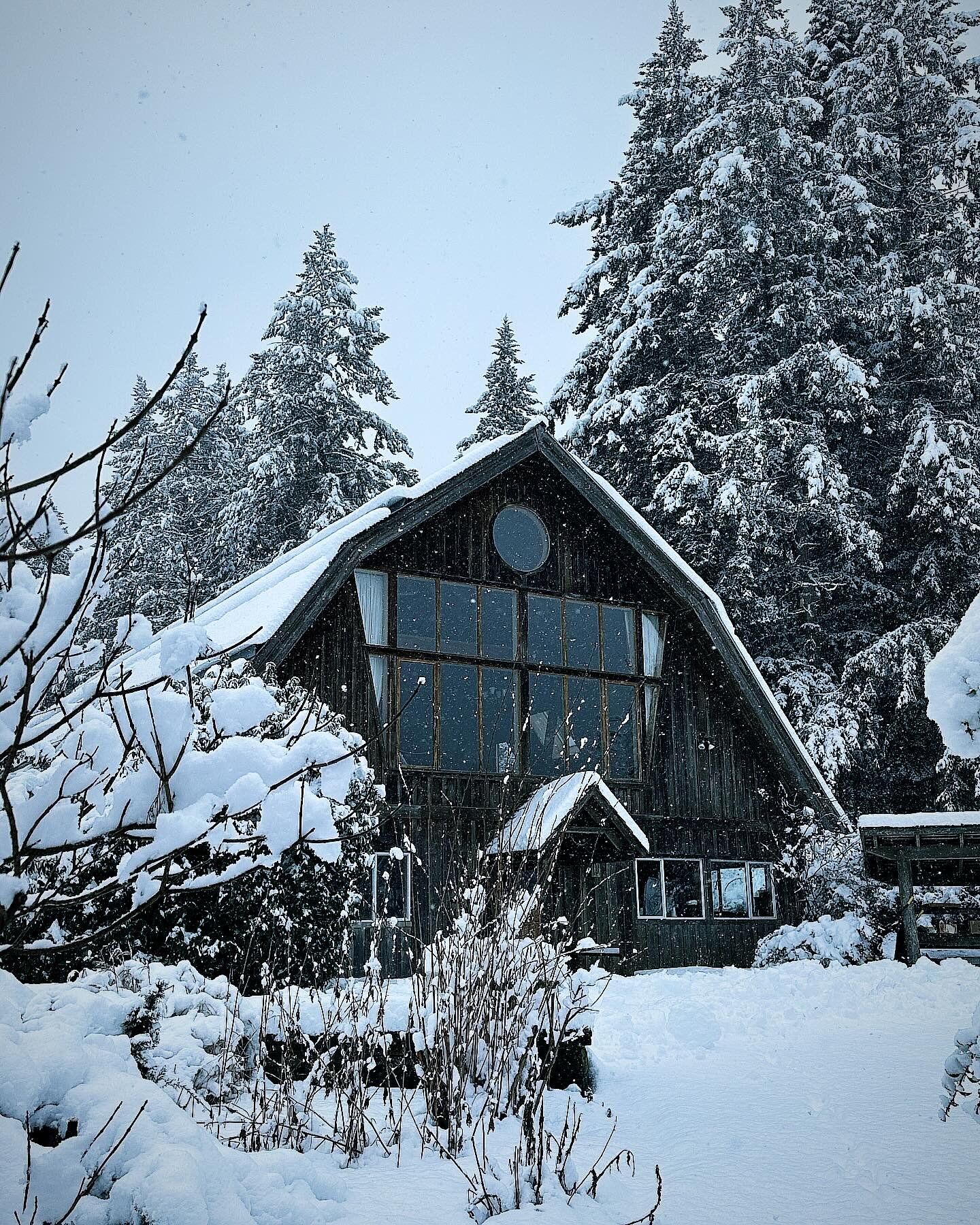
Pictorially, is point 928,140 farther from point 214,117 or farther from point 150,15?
point 150,15

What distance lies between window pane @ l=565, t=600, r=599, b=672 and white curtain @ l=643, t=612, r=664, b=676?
34.9 inches

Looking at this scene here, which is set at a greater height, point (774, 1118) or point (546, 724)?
point (546, 724)

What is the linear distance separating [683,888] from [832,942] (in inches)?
131

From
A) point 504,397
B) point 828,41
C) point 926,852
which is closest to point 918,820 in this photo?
point 926,852

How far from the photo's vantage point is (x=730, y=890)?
17.7m

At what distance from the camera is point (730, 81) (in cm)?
2481

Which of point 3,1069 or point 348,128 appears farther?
point 348,128

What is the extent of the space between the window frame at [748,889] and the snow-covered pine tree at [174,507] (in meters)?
14.5

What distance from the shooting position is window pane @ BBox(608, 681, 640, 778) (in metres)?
16.4

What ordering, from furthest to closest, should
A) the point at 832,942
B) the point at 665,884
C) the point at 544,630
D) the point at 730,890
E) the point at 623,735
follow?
the point at 730,890
the point at 665,884
the point at 623,735
the point at 544,630
the point at 832,942

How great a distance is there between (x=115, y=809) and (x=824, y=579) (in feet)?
72.9

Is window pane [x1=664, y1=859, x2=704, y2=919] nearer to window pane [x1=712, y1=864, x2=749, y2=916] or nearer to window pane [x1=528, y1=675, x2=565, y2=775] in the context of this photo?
window pane [x1=712, y1=864, x2=749, y2=916]

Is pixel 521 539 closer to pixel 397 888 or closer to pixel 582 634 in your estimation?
pixel 582 634

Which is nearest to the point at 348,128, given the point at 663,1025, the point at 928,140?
the point at 663,1025
